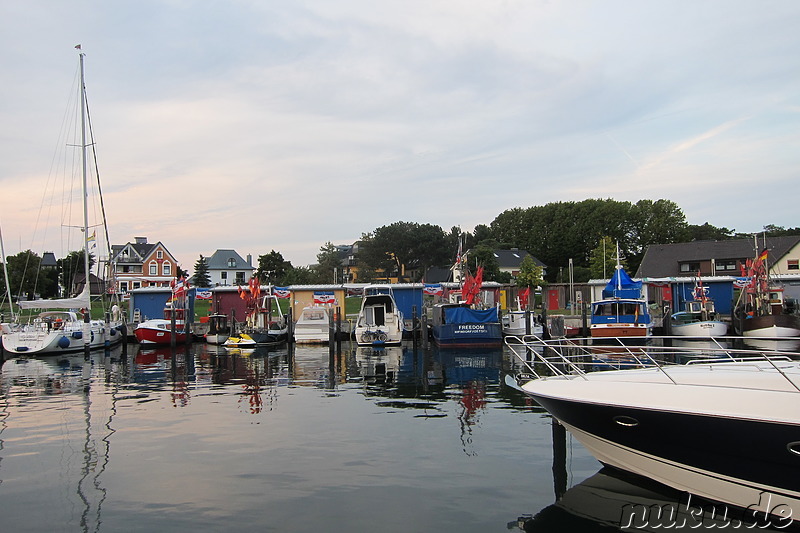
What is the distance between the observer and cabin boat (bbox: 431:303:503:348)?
33094 mm

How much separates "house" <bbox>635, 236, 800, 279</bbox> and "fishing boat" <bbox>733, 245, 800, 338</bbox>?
22373 millimetres

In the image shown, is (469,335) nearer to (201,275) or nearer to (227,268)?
(201,275)

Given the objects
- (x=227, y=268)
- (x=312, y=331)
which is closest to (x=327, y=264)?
(x=227, y=268)

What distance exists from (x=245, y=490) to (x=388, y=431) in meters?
4.30

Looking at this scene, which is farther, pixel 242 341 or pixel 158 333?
pixel 158 333

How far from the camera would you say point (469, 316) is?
110 ft

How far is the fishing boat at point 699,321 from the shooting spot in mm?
35906

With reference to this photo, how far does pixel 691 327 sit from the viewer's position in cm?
3691

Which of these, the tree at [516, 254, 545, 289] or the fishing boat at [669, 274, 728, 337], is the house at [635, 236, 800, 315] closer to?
the tree at [516, 254, 545, 289]

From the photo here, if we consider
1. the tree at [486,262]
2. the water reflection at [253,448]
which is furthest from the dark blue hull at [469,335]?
the tree at [486,262]

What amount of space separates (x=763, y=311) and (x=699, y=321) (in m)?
3.53

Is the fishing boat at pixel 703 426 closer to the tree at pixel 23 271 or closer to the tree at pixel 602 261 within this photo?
the tree at pixel 602 261

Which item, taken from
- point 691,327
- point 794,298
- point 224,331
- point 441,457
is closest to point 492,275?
point 794,298

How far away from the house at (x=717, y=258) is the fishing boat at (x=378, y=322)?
40.8m
